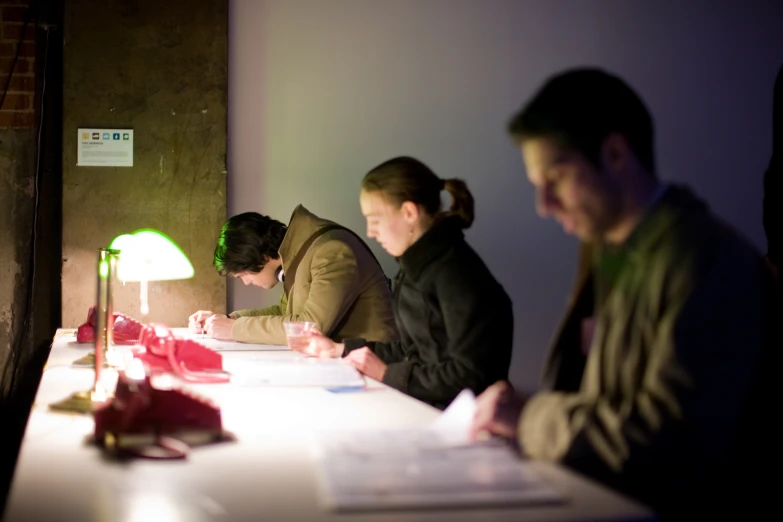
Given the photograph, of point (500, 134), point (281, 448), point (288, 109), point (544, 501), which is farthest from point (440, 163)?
point (544, 501)

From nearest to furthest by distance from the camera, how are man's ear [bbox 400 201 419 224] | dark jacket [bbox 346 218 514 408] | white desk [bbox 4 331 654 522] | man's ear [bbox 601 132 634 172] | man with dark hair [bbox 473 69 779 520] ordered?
white desk [bbox 4 331 654 522] < man with dark hair [bbox 473 69 779 520] < man's ear [bbox 601 132 634 172] < dark jacket [bbox 346 218 514 408] < man's ear [bbox 400 201 419 224]

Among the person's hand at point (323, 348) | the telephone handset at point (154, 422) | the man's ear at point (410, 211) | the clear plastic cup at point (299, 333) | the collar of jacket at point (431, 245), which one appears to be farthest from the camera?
the person's hand at point (323, 348)

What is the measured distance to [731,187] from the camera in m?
4.83

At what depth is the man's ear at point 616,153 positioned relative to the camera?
1.46 metres

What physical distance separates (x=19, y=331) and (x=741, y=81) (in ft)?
12.2

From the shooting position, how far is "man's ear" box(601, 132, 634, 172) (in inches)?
57.7

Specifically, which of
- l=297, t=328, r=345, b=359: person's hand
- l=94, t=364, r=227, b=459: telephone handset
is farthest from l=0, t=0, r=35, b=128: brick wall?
l=94, t=364, r=227, b=459: telephone handset

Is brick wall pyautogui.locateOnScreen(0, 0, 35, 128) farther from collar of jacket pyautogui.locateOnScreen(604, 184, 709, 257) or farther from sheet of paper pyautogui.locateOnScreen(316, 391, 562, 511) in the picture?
collar of jacket pyautogui.locateOnScreen(604, 184, 709, 257)

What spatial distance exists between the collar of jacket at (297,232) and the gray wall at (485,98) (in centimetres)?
83

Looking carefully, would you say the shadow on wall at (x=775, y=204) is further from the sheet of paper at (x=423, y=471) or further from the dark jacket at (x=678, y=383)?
the sheet of paper at (x=423, y=471)

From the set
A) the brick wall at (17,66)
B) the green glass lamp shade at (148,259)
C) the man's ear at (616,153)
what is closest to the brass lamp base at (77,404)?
the man's ear at (616,153)

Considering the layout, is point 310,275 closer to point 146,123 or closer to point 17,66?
point 146,123

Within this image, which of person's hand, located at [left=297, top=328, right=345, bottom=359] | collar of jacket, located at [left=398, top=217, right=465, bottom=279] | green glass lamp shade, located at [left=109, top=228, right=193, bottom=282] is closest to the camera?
collar of jacket, located at [left=398, top=217, right=465, bottom=279]

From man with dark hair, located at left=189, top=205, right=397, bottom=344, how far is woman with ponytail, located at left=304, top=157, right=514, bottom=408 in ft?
2.13
